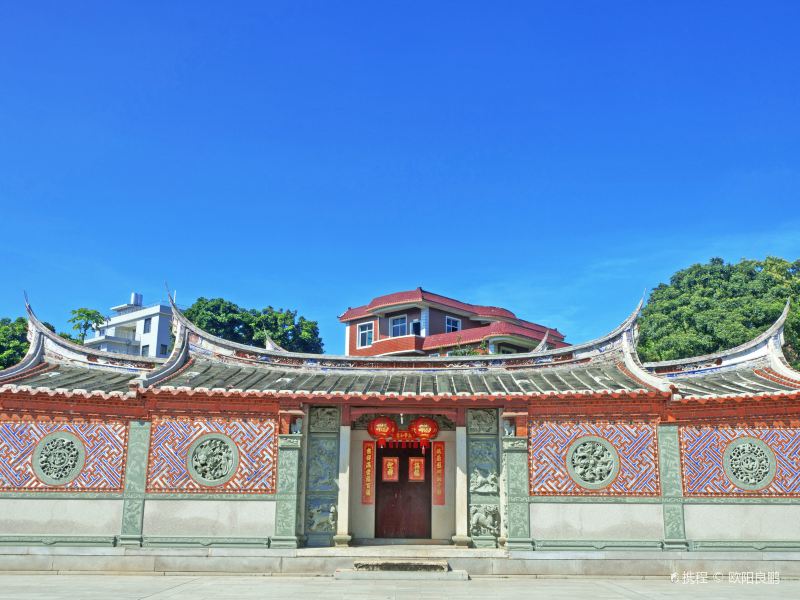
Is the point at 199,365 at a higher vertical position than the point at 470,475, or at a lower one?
higher

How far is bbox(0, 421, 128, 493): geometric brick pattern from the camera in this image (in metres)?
11.3

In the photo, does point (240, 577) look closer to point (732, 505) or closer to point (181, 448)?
point (181, 448)

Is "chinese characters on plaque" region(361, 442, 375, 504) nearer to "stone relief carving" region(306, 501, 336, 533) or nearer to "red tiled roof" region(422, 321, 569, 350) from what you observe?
"stone relief carving" region(306, 501, 336, 533)

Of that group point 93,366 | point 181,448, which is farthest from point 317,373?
point 93,366

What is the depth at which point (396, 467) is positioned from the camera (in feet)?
43.6

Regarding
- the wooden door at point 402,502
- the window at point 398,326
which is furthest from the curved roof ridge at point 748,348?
the window at point 398,326

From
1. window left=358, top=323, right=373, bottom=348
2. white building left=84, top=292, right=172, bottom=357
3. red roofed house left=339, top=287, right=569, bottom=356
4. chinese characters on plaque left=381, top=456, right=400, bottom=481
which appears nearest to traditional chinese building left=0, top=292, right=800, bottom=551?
chinese characters on plaque left=381, top=456, right=400, bottom=481

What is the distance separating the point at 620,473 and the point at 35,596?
859 cm

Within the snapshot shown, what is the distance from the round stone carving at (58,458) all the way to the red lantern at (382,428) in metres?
4.82

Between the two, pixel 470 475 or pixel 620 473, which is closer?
pixel 620 473

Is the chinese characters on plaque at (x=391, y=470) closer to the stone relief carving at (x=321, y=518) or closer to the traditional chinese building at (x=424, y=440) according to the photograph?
the traditional chinese building at (x=424, y=440)

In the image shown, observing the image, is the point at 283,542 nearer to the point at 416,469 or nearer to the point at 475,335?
the point at 416,469

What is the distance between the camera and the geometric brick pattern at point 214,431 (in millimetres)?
11539

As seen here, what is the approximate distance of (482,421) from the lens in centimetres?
1238
